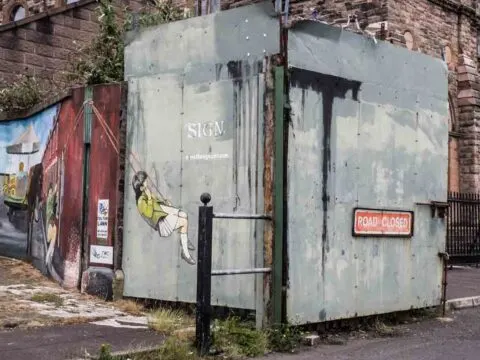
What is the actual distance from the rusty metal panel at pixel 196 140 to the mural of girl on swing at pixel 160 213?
Result: 0.03 m

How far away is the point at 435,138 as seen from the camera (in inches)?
371

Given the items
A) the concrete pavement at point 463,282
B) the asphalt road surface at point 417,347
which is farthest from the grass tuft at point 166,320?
the concrete pavement at point 463,282

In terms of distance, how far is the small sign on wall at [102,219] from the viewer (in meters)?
9.36

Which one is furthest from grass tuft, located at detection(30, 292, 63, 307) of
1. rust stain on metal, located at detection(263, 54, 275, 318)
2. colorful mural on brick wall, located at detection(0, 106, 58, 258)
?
colorful mural on brick wall, located at detection(0, 106, 58, 258)

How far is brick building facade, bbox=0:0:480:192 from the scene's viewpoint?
626 inches

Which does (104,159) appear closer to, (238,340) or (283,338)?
(238,340)

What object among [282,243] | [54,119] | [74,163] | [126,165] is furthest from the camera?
[54,119]

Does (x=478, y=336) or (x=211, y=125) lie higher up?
(x=211, y=125)

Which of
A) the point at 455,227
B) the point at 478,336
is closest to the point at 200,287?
the point at 478,336

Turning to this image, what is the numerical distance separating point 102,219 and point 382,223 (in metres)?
3.83

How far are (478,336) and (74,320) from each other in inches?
194

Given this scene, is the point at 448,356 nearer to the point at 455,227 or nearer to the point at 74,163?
the point at 74,163

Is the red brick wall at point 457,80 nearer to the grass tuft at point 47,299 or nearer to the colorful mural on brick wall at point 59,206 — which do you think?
the colorful mural on brick wall at point 59,206

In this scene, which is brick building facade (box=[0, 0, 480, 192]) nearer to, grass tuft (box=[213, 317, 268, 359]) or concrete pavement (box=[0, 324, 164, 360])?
grass tuft (box=[213, 317, 268, 359])
